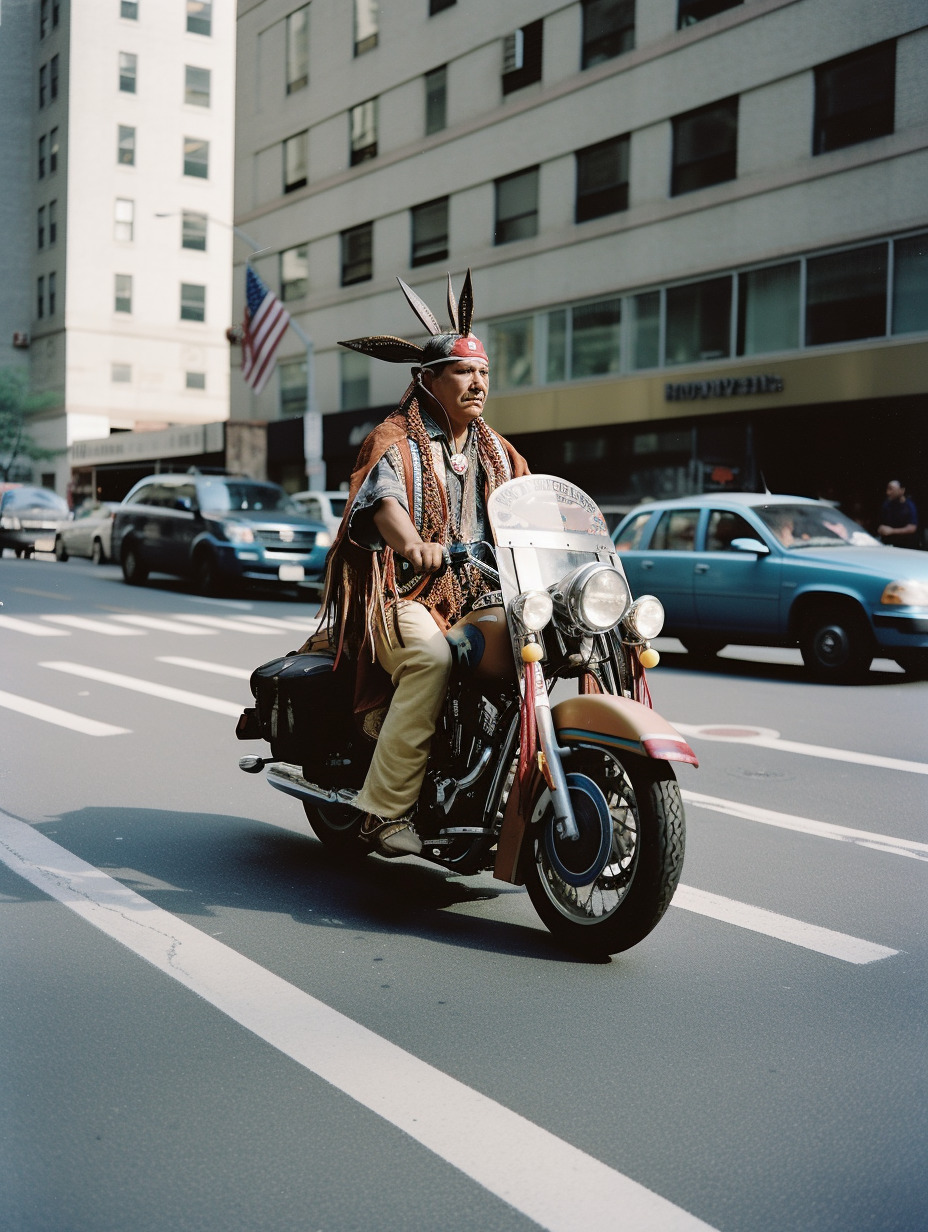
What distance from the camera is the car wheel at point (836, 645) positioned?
11.2 metres

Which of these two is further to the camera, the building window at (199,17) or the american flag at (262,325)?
the building window at (199,17)

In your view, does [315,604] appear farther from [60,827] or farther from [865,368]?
[60,827]

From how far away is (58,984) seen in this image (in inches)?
156

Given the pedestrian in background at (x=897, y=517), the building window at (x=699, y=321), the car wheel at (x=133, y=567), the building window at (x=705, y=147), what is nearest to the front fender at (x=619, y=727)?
the pedestrian in background at (x=897, y=517)

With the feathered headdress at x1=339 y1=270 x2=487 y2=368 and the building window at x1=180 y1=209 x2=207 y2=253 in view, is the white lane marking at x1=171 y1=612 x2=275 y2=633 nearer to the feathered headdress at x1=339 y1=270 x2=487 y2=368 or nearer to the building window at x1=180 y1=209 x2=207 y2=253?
the feathered headdress at x1=339 y1=270 x2=487 y2=368

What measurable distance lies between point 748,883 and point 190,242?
6196 centimetres

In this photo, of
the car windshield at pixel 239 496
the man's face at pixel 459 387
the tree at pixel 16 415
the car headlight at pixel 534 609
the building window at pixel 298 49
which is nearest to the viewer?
the car headlight at pixel 534 609

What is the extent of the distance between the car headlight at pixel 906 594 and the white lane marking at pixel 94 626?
733 centimetres

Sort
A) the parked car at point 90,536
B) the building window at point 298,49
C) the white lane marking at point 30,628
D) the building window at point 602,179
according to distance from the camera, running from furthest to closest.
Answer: the building window at point 298,49, the parked car at point 90,536, the building window at point 602,179, the white lane marking at point 30,628

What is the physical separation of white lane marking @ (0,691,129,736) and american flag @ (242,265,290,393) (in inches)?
875

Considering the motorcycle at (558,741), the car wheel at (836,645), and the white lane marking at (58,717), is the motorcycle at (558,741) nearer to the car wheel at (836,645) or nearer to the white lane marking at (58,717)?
the white lane marking at (58,717)

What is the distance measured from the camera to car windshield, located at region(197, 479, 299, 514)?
20.3m

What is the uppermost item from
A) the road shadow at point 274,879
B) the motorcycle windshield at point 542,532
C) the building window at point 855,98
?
the building window at point 855,98

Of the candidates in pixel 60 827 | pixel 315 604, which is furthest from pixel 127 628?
pixel 60 827
